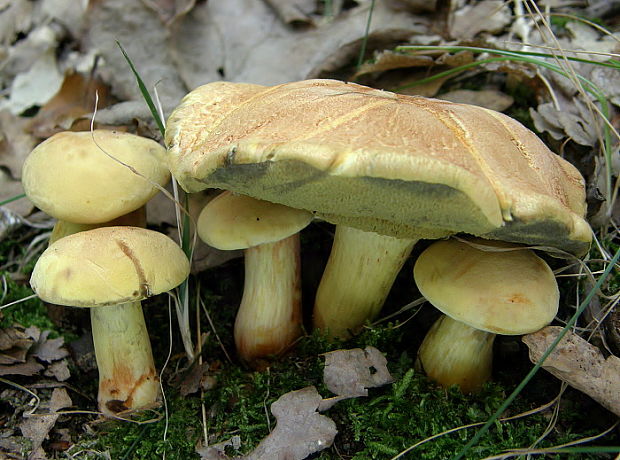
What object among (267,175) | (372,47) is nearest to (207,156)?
(267,175)

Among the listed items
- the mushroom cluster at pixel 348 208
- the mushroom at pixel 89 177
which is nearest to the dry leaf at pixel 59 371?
the mushroom cluster at pixel 348 208

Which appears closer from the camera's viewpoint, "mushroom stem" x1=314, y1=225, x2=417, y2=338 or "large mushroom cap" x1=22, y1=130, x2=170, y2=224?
"large mushroom cap" x1=22, y1=130, x2=170, y2=224

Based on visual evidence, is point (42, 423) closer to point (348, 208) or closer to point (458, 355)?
point (348, 208)

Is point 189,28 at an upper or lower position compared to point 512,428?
upper

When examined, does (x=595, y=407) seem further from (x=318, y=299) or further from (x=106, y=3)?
(x=106, y=3)

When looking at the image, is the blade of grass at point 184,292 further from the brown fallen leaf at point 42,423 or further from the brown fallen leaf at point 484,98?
the brown fallen leaf at point 484,98

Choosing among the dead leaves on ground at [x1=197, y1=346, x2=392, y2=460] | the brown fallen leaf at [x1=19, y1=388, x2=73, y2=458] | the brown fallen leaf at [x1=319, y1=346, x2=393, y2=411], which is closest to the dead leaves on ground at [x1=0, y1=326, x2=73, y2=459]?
the brown fallen leaf at [x1=19, y1=388, x2=73, y2=458]

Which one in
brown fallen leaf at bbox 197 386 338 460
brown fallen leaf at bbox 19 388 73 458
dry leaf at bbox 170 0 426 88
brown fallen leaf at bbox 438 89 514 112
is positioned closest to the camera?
brown fallen leaf at bbox 197 386 338 460

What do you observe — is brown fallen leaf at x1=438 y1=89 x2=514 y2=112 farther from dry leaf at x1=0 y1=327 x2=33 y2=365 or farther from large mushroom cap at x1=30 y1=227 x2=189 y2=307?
Answer: dry leaf at x1=0 y1=327 x2=33 y2=365
